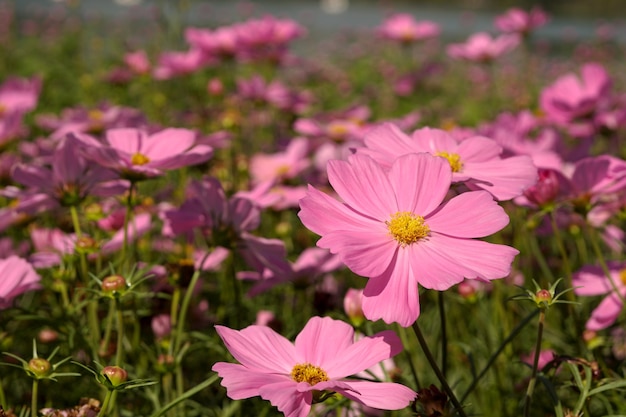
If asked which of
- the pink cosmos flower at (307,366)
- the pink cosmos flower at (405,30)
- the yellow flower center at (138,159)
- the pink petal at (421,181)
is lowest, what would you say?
the pink cosmos flower at (405,30)

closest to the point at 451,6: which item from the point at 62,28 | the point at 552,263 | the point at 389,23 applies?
the point at 62,28

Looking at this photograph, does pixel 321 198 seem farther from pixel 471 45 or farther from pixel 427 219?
pixel 471 45

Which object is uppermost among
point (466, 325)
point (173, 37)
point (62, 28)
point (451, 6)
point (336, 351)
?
point (336, 351)

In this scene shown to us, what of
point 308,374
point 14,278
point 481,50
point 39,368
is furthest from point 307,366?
point 481,50

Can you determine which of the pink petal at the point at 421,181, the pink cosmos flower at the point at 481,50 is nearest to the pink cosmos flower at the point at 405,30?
the pink cosmos flower at the point at 481,50

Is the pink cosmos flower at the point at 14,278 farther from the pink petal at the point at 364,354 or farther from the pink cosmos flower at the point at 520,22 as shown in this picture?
the pink cosmos flower at the point at 520,22

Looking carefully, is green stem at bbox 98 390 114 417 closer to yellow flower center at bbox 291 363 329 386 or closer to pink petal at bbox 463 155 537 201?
yellow flower center at bbox 291 363 329 386

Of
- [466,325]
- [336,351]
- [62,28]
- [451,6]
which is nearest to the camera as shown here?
[336,351]

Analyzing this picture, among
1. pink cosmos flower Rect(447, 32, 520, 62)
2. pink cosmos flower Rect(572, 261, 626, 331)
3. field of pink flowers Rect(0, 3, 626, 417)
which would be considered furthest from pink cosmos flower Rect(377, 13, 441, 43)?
pink cosmos flower Rect(572, 261, 626, 331)

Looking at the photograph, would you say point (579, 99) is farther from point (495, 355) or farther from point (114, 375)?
point (114, 375)

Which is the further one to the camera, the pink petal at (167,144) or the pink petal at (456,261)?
the pink petal at (167,144)
